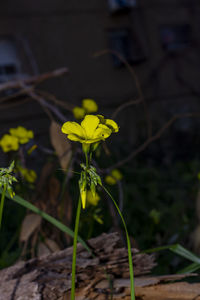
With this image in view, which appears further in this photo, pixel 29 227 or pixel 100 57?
pixel 100 57

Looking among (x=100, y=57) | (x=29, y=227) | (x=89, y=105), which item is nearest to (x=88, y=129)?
(x=29, y=227)

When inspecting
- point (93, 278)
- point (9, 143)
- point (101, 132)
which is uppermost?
point (9, 143)

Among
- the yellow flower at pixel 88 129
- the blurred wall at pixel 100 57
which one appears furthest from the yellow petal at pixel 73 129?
the blurred wall at pixel 100 57

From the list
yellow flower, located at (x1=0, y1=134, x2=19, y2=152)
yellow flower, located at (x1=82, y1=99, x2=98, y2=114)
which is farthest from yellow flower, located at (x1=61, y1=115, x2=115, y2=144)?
yellow flower, located at (x1=82, y1=99, x2=98, y2=114)

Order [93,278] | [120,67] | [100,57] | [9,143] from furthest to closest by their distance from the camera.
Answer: [120,67] < [100,57] < [9,143] < [93,278]

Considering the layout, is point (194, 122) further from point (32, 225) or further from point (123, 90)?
point (32, 225)

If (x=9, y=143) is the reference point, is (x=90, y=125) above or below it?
below

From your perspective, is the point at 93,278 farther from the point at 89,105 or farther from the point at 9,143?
the point at 89,105

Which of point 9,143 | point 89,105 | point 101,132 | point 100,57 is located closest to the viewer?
point 101,132
